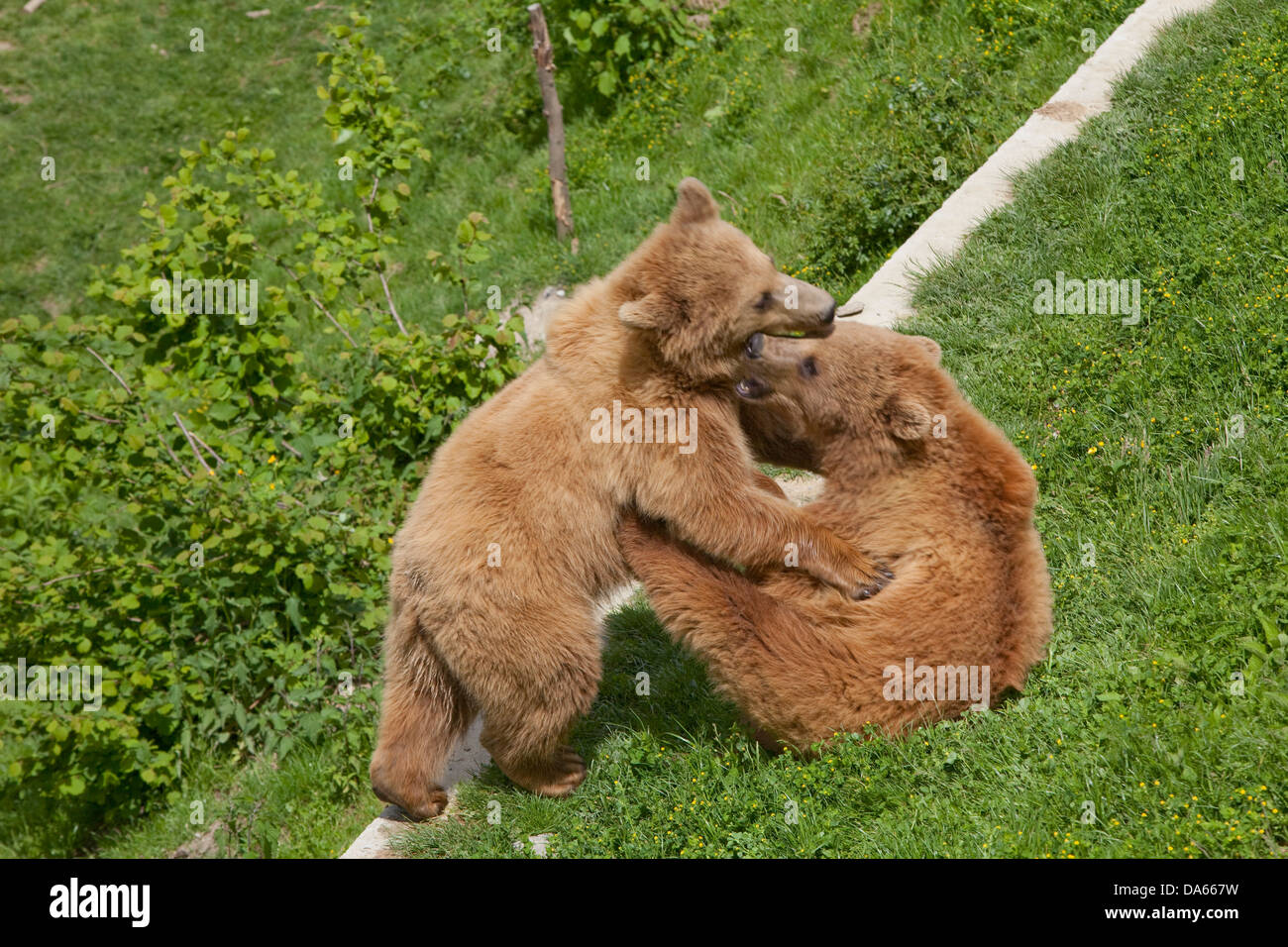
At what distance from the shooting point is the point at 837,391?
570 cm

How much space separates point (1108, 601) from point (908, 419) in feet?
4.21

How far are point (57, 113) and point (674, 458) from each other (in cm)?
1545

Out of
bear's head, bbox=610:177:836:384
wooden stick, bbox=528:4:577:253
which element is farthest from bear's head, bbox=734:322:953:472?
wooden stick, bbox=528:4:577:253

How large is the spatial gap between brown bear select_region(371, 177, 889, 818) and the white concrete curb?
1.83 meters

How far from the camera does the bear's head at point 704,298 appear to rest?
546cm

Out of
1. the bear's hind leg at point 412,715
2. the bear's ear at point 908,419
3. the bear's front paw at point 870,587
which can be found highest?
the bear's ear at point 908,419

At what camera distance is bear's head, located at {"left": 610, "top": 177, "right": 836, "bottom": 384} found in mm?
5465

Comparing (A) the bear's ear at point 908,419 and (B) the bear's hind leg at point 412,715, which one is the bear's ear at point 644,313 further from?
(B) the bear's hind leg at point 412,715

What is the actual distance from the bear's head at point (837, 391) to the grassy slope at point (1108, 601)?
1170 millimetres

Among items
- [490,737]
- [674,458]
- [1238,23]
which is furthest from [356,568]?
[1238,23]

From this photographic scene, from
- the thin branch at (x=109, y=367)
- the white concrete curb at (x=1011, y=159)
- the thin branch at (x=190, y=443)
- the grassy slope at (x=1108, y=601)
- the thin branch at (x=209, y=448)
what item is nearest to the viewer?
the grassy slope at (x=1108, y=601)

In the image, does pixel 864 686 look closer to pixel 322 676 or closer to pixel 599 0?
pixel 322 676

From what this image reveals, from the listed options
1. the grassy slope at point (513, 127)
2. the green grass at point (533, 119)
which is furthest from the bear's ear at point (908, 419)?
the green grass at point (533, 119)

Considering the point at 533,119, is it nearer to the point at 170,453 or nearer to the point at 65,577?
the point at 170,453
